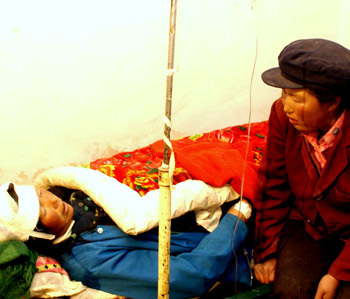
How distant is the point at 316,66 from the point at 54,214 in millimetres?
1044

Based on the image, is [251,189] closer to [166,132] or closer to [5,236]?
[166,132]

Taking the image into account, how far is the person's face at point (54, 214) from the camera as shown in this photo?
156 centimetres

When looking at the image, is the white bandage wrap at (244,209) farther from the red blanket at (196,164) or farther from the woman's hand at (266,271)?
the woman's hand at (266,271)

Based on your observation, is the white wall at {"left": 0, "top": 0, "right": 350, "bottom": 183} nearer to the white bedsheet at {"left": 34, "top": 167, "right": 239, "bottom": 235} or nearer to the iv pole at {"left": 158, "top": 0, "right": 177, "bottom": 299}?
the white bedsheet at {"left": 34, "top": 167, "right": 239, "bottom": 235}

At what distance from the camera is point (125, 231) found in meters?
1.61

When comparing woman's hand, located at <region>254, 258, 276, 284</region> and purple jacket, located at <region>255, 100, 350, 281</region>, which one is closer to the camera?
purple jacket, located at <region>255, 100, 350, 281</region>

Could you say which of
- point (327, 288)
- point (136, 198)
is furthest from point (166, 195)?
point (327, 288)

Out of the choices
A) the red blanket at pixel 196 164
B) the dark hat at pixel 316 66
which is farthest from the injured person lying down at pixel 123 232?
the dark hat at pixel 316 66

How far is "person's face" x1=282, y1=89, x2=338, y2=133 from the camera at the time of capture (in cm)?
146

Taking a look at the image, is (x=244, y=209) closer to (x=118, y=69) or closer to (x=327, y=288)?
(x=327, y=288)

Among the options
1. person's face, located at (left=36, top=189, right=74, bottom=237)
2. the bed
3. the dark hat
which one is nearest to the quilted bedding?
the bed

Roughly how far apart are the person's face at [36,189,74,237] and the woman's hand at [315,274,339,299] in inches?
37.3

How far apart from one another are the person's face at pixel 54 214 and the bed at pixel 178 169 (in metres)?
0.11

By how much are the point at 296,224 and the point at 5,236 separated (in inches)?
44.3
